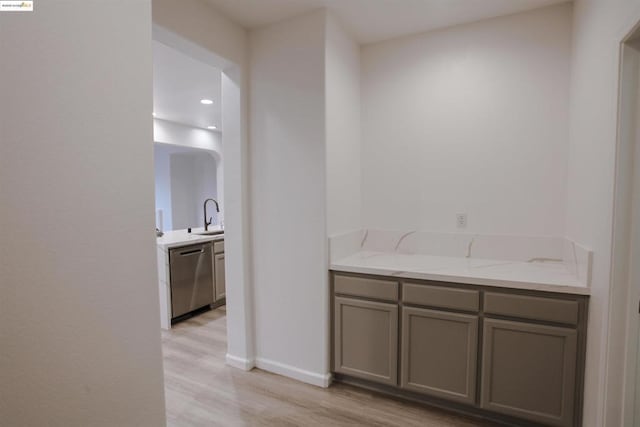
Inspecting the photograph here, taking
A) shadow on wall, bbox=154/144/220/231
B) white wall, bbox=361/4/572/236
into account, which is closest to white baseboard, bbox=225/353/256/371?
white wall, bbox=361/4/572/236

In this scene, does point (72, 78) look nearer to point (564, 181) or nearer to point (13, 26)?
point (13, 26)

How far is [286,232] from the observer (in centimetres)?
248

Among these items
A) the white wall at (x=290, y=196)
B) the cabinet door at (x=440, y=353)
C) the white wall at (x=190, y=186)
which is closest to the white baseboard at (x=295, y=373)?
the white wall at (x=290, y=196)

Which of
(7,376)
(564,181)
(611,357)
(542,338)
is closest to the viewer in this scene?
(7,376)

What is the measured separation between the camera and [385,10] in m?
2.29

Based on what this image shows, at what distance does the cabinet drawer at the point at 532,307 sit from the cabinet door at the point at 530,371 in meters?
0.06

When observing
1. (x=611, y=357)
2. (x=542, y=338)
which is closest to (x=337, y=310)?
(x=542, y=338)

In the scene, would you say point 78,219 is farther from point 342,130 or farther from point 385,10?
point 385,10

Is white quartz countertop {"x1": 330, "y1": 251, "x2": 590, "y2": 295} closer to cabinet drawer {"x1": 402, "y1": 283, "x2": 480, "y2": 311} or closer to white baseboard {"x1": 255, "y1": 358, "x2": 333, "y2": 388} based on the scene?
cabinet drawer {"x1": 402, "y1": 283, "x2": 480, "y2": 311}

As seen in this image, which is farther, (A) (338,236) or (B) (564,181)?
(A) (338,236)

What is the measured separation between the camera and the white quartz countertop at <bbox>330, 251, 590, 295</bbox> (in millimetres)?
1848

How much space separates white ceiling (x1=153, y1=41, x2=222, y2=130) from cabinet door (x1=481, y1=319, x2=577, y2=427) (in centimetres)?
316

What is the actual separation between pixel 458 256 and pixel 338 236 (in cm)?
98

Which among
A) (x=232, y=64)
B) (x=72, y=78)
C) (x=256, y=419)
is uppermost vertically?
(x=232, y=64)
